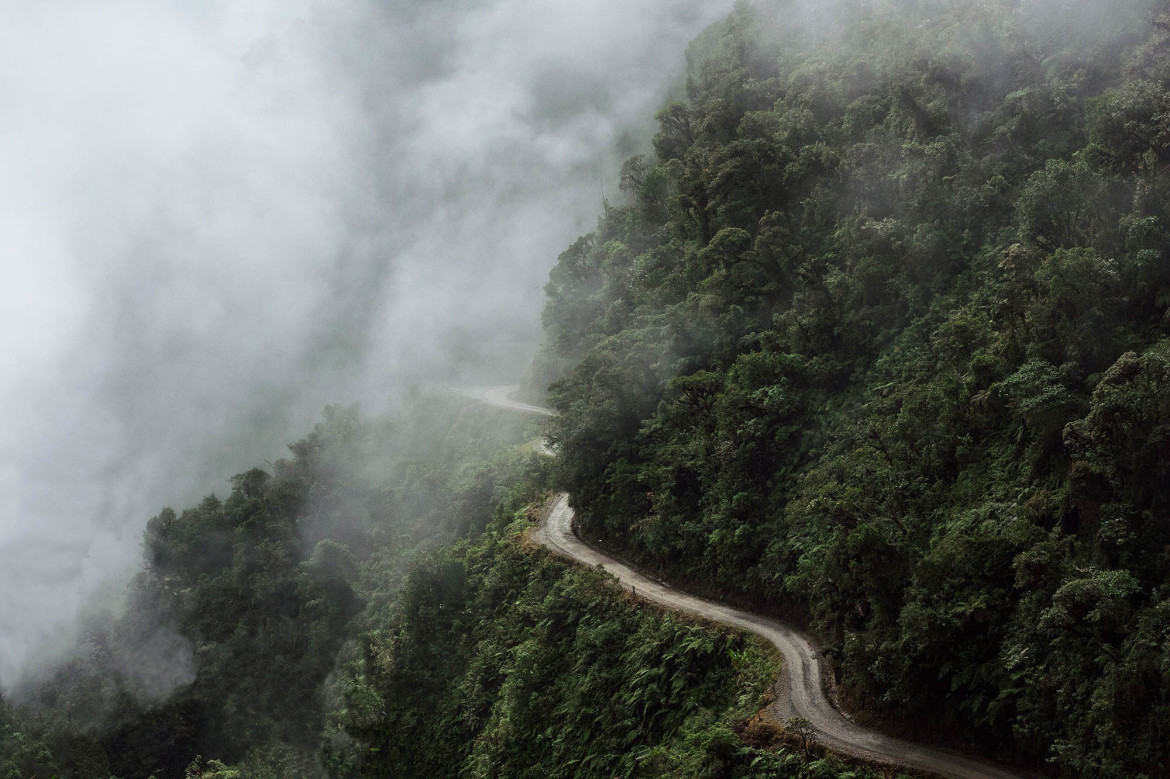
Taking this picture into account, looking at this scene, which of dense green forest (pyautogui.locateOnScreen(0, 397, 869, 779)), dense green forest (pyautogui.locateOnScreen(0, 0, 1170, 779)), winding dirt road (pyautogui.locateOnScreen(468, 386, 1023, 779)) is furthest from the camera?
dense green forest (pyautogui.locateOnScreen(0, 397, 869, 779))

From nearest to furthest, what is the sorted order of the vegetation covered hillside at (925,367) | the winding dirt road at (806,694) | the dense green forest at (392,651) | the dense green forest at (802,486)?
the vegetation covered hillside at (925,367), the winding dirt road at (806,694), the dense green forest at (802,486), the dense green forest at (392,651)

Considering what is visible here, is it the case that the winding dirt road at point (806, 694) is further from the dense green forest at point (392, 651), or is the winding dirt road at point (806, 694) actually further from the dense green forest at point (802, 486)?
the dense green forest at point (392, 651)

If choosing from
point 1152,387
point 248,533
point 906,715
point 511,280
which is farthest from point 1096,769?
point 511,280

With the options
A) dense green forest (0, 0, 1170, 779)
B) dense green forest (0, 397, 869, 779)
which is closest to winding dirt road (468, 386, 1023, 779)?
dense green forest (0, 0, 1170, 779)

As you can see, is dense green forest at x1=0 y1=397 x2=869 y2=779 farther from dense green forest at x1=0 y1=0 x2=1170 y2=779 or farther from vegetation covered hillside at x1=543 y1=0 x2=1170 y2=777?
vegetation covered hillside at x1=543 y1=0 x2=1170 y2=777

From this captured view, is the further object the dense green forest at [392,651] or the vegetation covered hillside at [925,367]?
the dense green forest at [392,651]

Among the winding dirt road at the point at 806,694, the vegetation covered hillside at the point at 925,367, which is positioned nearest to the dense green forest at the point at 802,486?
the vegetation covered hillside at the point at 925,367
